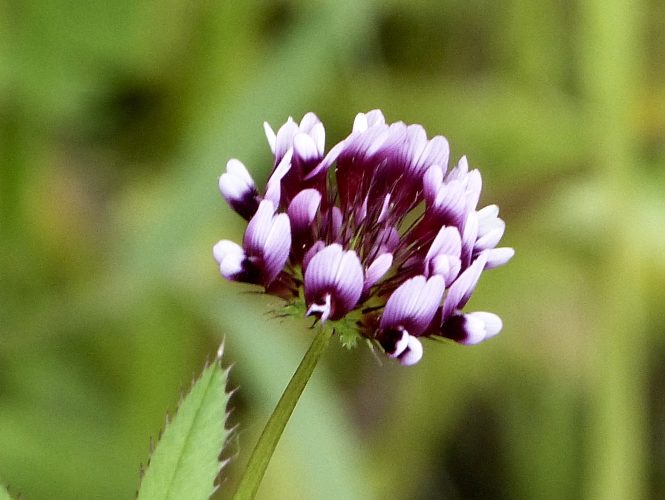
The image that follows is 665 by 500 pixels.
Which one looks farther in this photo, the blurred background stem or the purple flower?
the blurred background stem

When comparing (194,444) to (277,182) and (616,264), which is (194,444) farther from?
(616,264)

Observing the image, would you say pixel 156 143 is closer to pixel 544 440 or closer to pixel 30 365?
pixel 30 365

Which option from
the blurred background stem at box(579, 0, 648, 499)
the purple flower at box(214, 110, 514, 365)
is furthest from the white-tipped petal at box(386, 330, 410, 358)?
the blurred background stem at box(579, 0, 648, 499)

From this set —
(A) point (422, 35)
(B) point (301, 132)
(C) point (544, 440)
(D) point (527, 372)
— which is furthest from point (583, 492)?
(B) point (301, 132)

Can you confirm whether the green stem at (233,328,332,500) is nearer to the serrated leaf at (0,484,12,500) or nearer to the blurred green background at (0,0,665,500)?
the serrated leaf at (0,484,12,500)

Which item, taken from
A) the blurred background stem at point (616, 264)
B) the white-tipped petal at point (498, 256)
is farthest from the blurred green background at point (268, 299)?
the white-tipped petal at point (498, 256)
